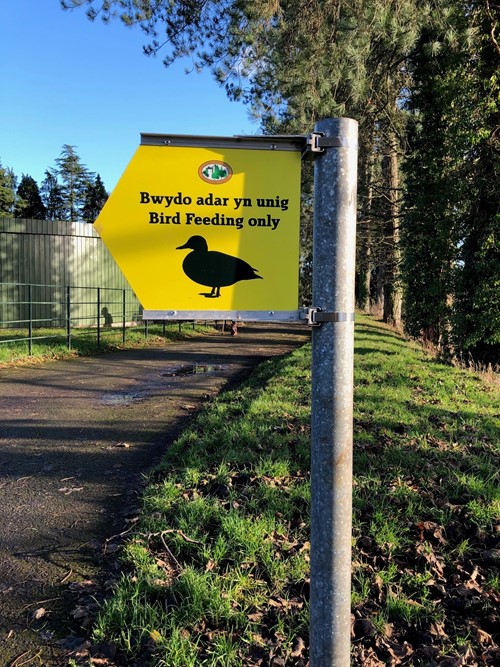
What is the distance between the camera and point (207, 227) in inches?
62.7

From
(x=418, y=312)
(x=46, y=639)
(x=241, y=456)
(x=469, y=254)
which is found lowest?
(x=46, y=639)

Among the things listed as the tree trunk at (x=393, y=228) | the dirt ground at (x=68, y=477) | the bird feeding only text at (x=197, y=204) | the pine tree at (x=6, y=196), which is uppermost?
the pine tree at (x=6, y=196)

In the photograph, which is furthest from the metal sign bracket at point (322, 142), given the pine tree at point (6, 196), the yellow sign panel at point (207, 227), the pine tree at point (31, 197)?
the pine tree at point (31, 197)

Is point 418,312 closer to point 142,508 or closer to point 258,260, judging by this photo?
point 142,508

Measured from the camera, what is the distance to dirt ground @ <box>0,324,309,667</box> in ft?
9.02

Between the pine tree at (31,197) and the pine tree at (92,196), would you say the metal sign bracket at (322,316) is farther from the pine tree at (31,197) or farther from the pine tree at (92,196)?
the pine tree at (92,196)

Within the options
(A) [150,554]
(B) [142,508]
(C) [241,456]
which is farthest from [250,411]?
(A) [150,554]

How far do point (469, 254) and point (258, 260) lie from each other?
34.8ft

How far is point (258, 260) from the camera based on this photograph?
64.1 inches

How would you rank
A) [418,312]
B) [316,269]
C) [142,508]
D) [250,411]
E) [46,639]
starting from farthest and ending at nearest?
[418,312] < [250,411] < [142,508] < [46,639] < [316,269]

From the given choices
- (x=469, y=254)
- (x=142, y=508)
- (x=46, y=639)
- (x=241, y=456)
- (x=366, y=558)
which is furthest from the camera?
(x=469, y=254)

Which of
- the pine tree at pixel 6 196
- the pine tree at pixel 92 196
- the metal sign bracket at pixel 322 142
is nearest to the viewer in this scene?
the metal sign bracket at pixel 322 142

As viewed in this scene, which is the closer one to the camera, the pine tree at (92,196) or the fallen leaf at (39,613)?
the fallen leaf at (39,613)

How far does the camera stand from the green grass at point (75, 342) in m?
11.7
